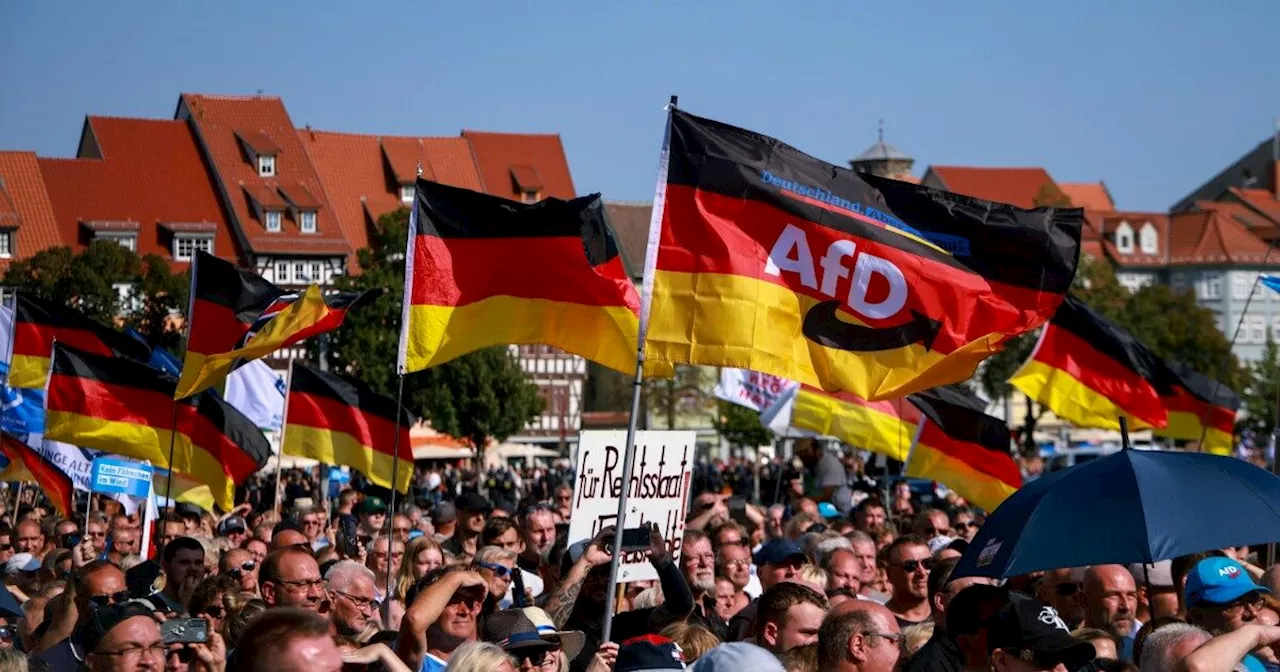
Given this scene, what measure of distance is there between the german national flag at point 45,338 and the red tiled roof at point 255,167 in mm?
63473

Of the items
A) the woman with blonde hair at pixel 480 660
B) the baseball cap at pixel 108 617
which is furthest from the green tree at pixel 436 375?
the woman with blonde hair at pixel 480 660

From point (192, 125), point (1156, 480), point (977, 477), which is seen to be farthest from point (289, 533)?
point (192, 125)

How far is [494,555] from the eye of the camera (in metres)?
9.00

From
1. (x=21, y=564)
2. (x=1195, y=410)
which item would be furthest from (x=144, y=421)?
(x=1195, y=410)

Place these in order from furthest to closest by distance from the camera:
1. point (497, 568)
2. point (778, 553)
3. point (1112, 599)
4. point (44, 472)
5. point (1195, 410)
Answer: point (1195, 410)
point (44, 472)
point (778, 553)
point (497, 568)
point (1112, 599)

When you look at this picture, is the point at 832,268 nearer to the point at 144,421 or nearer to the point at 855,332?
the point at 855,332

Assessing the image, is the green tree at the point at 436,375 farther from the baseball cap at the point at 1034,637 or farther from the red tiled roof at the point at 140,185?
the baseball cap at the point at 1034,637

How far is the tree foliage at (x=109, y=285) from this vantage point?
55938 millimetres

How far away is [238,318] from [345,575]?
5.84m

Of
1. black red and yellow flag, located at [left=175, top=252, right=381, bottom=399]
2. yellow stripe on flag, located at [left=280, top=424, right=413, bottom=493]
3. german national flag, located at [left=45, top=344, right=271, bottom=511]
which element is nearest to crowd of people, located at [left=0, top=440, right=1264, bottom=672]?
black red and yellow flag, located at [left=175, top=252, right=381, bottom=399]

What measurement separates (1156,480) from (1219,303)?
371 feet

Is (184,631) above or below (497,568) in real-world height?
below

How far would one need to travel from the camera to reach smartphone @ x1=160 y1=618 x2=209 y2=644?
613cm

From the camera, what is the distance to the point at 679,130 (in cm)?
820
